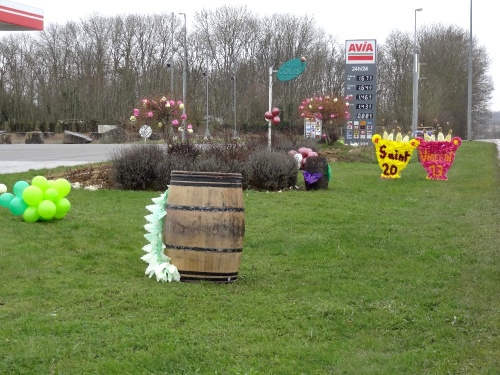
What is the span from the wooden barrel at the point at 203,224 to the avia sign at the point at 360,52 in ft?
97.0

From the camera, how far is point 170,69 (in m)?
63.2

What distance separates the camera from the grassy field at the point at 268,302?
4688mm

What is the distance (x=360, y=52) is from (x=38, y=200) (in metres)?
28.1

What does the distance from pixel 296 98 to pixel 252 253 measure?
179 feet

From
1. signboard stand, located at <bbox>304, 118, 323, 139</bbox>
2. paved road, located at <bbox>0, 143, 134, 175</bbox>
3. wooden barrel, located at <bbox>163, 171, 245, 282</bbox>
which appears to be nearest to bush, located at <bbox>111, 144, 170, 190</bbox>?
paved road, located at <bbox>0, 143, 134, 175</bbox>

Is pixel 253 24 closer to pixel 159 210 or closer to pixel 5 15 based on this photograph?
pixel 5 15

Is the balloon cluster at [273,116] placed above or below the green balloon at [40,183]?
above

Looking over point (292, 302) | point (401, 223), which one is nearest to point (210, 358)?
point (292, 302)

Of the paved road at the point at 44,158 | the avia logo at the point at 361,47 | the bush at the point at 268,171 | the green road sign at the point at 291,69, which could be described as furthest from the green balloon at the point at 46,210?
the avia logo at the point at 361,47

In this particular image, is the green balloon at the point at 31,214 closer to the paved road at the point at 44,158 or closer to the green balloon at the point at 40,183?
the green balloon at the point at 40,183

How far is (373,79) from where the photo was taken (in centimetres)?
3541

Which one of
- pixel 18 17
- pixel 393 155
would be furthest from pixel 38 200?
pixel 18 17

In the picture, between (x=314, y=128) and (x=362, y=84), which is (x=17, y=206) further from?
(x=314, y=128)

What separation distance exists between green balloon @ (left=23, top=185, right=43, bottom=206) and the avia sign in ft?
90.7
